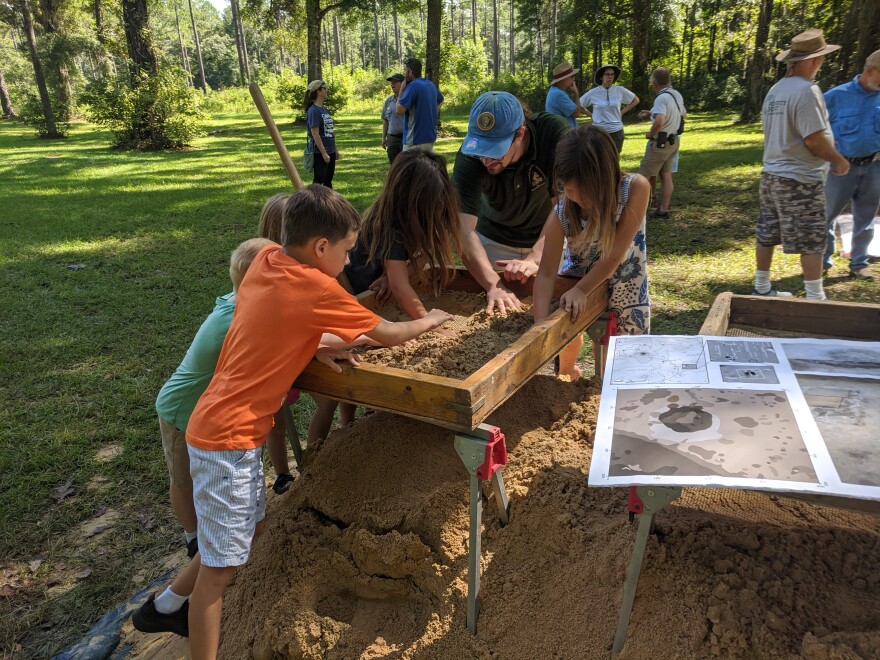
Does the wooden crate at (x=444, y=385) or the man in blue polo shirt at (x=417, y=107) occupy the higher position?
the man in blue polo shirt at (x=417, y=107)

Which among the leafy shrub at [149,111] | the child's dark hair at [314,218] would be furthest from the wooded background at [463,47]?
the child's dark hair at [314,218]

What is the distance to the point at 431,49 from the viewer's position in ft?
53.1

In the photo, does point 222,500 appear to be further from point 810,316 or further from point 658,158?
point 658,158

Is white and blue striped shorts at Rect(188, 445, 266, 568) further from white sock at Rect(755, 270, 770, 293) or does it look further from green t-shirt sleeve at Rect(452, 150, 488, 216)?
white sock at Rect(755, 270, 770, 293)

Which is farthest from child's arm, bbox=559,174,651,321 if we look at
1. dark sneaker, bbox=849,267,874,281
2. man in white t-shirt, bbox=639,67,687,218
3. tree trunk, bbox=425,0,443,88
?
tree trunk, bbox=425,0,443,88

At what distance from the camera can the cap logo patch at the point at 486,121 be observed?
260 centimetres

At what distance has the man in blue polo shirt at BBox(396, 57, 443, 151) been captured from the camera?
8578 mm

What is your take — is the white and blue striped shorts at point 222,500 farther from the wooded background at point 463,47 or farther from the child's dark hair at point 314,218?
the wooded background at point 463,47

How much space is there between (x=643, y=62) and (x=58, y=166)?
1805 cm

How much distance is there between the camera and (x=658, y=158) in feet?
24.3

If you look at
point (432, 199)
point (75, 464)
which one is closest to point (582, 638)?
point (432, 199)

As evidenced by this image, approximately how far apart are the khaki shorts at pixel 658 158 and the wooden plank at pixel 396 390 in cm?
652

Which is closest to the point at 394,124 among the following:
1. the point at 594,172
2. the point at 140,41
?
the point at 594,172

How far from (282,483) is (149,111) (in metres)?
16.8
